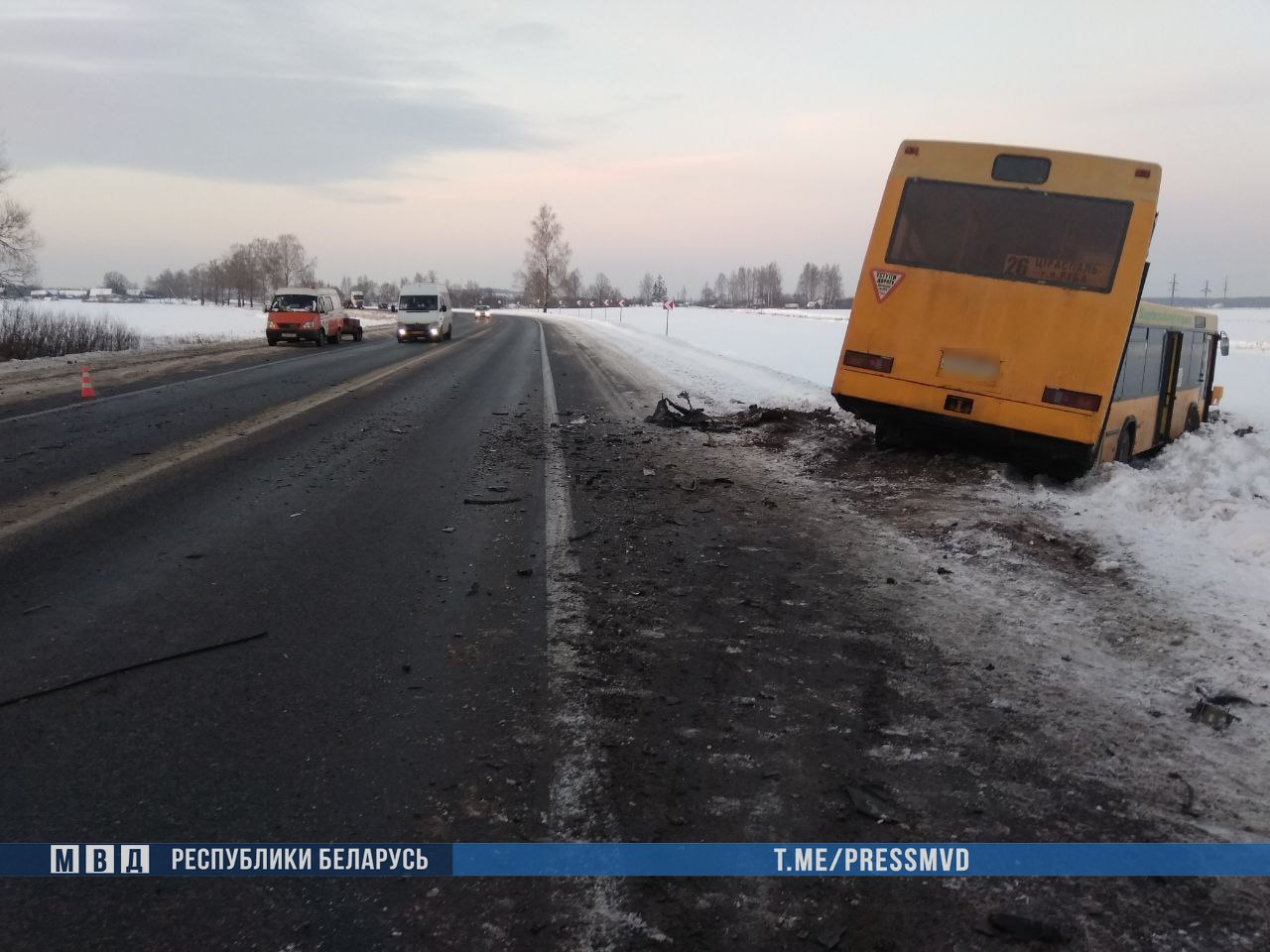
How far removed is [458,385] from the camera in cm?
1730

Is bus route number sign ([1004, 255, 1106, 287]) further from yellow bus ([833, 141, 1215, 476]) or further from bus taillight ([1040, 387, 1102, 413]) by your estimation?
bus taillight ([1040, 387, 1102, 413])

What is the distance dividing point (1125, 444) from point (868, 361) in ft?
12.3

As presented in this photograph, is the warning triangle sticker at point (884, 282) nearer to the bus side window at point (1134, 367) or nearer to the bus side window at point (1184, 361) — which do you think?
the bus side window at point (1134, 367)

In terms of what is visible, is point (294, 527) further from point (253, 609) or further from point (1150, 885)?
point (1150, 885)

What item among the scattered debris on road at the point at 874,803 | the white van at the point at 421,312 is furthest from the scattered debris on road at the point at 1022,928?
the white van at the point at 421,312

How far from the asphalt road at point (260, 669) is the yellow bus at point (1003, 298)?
4161 millimetres

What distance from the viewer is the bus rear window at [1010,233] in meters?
7.49

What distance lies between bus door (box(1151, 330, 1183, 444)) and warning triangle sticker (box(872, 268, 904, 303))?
4817mm

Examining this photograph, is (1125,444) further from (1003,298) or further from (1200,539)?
(1200,539)

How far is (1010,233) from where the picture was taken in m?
7.89

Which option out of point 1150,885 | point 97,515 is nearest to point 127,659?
point 97,515

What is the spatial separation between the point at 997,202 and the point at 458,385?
12.0 m

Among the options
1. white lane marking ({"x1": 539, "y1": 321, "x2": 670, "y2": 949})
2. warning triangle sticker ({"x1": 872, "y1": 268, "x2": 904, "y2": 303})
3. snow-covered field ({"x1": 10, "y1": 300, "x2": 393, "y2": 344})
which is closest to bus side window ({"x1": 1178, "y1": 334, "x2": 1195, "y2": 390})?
warning triangle sticker ({"x1": 872, "y1": 268, "x2": 904, "y2": 303})

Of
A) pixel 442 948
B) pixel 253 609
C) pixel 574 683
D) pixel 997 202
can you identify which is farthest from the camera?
pixel 997 202
